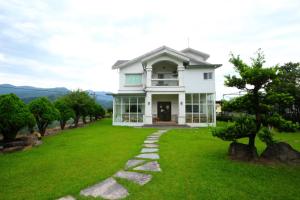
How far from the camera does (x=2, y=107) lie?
742 cm

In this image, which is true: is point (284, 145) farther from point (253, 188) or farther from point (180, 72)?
point (180, 72)

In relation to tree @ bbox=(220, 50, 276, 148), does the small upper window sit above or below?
above

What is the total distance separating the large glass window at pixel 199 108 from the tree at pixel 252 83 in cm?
1210

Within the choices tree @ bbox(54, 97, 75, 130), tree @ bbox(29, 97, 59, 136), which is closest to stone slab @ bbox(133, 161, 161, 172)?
tree @ bbox(29, 97, 59, 136)

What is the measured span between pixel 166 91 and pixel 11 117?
12583 millimetres

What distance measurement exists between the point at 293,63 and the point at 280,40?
8.17 meters

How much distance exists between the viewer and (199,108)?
1769 centimetres

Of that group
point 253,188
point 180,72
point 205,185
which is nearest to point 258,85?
point 253,188

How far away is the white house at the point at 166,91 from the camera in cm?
1719

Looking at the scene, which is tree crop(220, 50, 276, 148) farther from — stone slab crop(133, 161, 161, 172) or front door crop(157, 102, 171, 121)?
front door crop(157, 102, 171, 121)

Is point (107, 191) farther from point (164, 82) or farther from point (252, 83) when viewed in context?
point (164, 82)

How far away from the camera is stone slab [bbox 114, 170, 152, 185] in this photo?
12.4 ft

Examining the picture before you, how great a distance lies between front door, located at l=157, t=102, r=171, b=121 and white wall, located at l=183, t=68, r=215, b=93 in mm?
2767

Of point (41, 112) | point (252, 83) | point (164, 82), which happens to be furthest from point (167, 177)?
point (164, 82)
